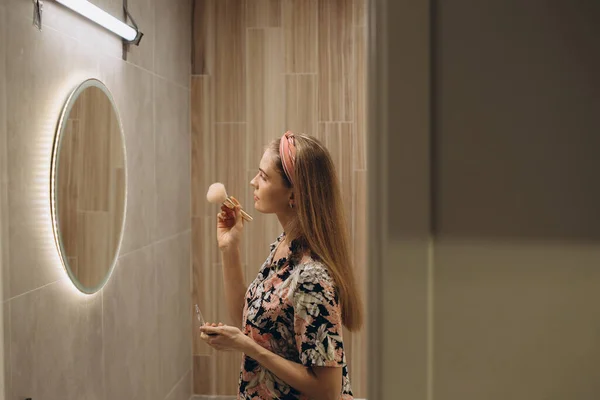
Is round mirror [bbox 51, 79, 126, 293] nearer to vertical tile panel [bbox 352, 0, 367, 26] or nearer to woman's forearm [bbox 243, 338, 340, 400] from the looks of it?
woman's forearm [bbox 243, 338, 340, 400]

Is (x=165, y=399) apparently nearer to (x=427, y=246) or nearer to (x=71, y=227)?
(x=71, y=227)

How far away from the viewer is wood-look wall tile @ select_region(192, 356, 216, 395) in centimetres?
321

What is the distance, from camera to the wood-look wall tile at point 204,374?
3.21 meters

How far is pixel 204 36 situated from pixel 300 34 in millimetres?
520

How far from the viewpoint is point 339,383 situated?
4.72ft

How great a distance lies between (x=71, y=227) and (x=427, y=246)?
1.44 m

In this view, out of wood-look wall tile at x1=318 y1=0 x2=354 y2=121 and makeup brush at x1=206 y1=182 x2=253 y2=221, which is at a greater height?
wood-look wall tile at x1=318 y1=0 x2=354 y2=121

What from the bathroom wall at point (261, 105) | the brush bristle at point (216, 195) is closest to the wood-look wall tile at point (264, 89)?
the bathroom wall at point (261, 105)

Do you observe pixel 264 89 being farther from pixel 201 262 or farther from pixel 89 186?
pixel 89 186

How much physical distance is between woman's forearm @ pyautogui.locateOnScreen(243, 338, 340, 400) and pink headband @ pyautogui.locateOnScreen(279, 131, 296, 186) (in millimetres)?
446

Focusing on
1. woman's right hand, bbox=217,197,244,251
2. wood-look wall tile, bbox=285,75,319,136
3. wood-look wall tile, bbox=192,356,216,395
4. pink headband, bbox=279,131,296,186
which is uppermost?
wood-look wall tile, bbox=285,75,319,136

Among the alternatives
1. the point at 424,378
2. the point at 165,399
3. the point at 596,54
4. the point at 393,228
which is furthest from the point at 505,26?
the point at 165,399

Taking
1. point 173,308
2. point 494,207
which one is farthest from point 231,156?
point 494,207

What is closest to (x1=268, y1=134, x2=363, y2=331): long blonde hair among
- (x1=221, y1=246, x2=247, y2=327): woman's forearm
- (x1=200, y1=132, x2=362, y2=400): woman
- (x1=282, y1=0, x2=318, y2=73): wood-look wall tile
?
(x1=200, y1=132, x2=362, y2=400): woman
